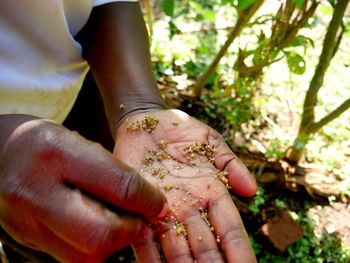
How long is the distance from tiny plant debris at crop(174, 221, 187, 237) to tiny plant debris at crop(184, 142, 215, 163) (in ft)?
0.77

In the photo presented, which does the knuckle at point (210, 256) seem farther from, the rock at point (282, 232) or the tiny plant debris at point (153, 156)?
the rock at point (282, 232)

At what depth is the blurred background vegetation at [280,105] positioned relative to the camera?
6.41ft

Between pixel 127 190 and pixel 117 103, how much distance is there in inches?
25.2

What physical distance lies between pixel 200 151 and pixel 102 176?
519 mm

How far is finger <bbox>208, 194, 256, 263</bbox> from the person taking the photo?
1117 millimetres

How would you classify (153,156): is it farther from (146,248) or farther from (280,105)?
(280,105)

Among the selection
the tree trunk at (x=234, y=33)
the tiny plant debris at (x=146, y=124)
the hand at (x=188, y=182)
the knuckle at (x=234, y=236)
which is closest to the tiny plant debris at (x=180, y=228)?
the hand at (x=188, y=182)

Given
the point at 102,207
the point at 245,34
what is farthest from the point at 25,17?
the point at 245,34

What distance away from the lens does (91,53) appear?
1518 millimetres

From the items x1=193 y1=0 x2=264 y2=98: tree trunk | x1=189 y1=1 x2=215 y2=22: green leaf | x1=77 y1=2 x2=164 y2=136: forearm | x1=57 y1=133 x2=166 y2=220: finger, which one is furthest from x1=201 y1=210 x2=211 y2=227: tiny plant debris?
x1=189 y1=1 x2=215 y2=22: green leaf

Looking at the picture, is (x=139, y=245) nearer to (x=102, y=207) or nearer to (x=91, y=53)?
(x=102, y=207)

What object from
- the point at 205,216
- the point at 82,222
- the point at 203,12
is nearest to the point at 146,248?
the point at 205,216

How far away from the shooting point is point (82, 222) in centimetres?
87

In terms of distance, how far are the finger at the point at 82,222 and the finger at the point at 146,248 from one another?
0.22 m
